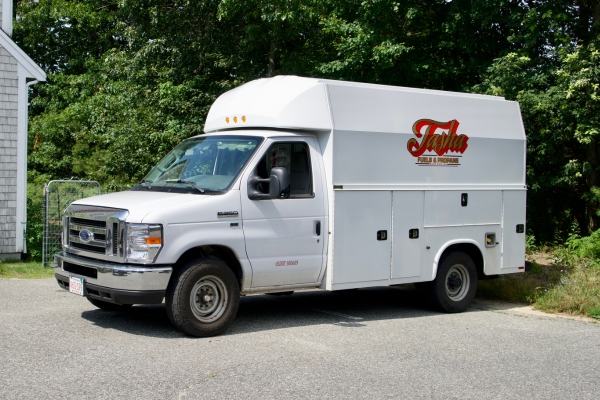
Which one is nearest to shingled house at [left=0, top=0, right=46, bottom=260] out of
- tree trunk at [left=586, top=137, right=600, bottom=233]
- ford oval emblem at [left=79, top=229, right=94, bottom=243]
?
ford oval emblem at [left=79, top=229, right=94, bottom=243]

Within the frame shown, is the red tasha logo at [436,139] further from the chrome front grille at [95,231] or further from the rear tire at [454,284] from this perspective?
the chrome front grille at [95,231]

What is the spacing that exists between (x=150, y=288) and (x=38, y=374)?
61.4 inches

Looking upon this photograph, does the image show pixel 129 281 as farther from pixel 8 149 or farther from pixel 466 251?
pixel 8 149

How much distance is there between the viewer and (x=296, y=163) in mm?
8703

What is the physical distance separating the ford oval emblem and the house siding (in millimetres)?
7154

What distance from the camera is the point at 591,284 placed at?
1048cm

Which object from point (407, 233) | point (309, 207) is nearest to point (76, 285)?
point (309, 207)

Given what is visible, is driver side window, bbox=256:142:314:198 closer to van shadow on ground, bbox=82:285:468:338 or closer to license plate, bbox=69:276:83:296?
van shadow on ground, bbox=82:285:468:338

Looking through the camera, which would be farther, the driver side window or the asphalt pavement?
the driver side window

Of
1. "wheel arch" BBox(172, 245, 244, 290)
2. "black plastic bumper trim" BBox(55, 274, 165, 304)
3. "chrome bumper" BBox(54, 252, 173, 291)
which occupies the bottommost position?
"black plastic bumper trim" BBox(55, 274, 165, 304)

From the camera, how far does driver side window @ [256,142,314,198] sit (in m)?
8.55

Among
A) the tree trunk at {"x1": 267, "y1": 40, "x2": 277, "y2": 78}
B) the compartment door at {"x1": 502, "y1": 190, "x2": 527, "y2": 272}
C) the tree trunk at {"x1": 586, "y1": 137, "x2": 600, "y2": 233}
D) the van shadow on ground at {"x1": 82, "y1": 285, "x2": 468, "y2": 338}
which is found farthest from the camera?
the tree trunk at {"x1": 267, "y1": 40, "x2": 277, "y2": 78}

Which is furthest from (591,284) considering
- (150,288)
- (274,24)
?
(274,24)

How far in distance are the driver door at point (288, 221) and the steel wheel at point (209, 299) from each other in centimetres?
45
